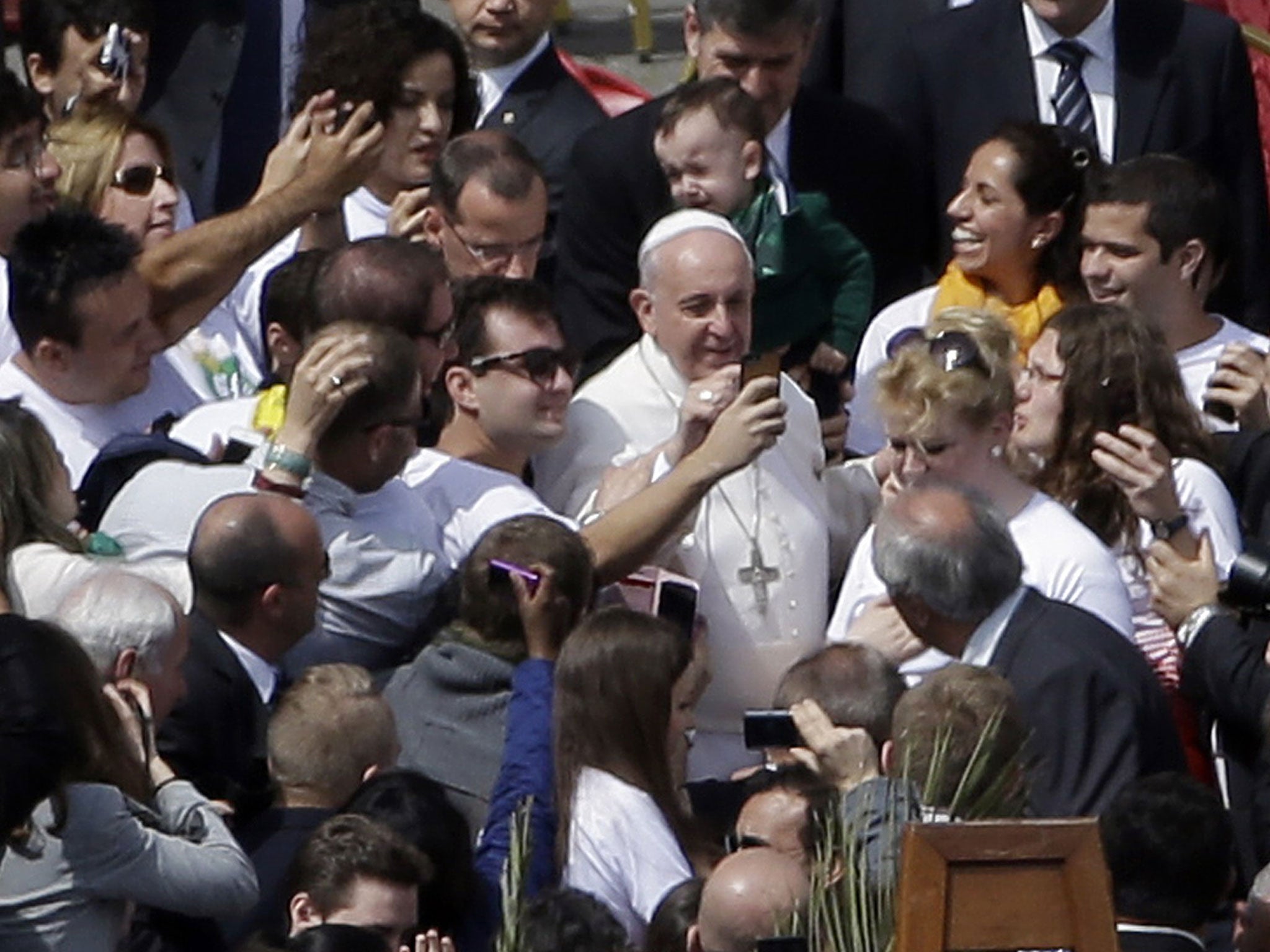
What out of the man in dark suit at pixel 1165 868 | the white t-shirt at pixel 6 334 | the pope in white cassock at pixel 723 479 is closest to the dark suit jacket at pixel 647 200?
the pope in white cassock at pixel 723 479

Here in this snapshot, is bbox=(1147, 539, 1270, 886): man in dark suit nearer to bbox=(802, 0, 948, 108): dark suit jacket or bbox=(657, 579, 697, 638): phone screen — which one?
bbox=(657, 579, 697, 638): phone screen

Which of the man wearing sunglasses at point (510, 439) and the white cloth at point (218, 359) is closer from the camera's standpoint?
the man wearing sunglasses at point (510, 439)

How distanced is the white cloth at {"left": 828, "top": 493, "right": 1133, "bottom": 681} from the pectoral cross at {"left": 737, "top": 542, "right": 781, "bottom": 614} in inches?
9.3

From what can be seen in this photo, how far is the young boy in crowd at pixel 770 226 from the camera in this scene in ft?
26.2

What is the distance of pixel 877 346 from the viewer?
27.2 feet

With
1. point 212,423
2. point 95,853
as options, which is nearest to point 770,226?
point 212,423

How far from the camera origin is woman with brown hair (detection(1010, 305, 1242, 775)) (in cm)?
738

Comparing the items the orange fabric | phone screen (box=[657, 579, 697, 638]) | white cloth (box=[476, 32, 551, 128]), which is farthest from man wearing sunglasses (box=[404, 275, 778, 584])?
white cloth (box=[476, 32, 551, 128])

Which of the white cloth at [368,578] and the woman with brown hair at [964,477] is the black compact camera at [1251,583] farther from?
the white cloth at [368,578]

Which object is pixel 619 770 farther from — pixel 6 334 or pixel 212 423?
pixel 6 334

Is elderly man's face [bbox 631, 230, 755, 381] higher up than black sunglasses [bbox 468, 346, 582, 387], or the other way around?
elderly man's face [bbox 631, 230, 755, 381]

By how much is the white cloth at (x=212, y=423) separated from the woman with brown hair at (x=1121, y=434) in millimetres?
1604

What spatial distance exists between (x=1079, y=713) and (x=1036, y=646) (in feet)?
0.48

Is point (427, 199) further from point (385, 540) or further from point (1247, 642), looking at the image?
point (1247, 642)
